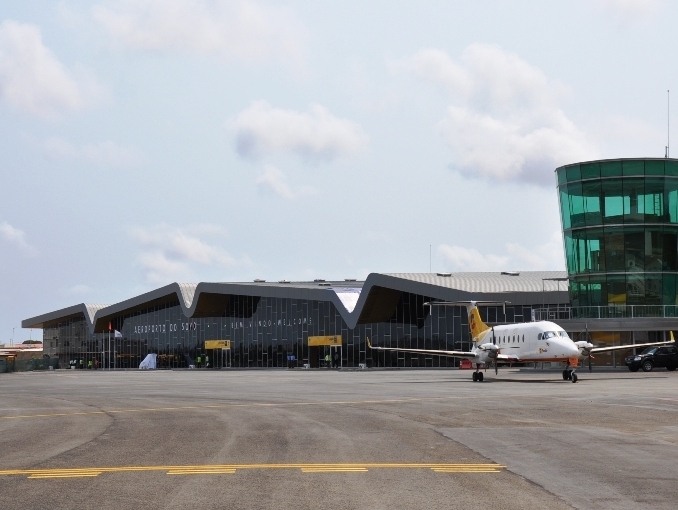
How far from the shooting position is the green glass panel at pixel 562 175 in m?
73.8

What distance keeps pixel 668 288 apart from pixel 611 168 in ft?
33.0

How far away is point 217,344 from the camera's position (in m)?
115

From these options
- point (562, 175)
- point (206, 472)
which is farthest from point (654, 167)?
point (206, 472)

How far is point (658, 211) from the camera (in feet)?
232

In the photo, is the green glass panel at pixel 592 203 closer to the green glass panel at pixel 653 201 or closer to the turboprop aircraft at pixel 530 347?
the green glass panel at pixel 653 201

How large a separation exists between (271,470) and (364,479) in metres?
1.81

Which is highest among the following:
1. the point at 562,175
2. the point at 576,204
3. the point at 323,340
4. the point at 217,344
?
the point at 562,175

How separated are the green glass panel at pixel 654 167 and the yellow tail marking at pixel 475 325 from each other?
18254mm

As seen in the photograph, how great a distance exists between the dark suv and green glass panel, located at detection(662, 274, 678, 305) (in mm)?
8601

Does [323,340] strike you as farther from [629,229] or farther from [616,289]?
[629,229]

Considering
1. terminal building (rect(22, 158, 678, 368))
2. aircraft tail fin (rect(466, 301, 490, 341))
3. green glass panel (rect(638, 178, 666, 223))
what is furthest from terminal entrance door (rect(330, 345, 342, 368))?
green glass panel (rect(638, 178, 666, 223))

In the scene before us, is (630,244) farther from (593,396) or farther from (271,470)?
(271,470)

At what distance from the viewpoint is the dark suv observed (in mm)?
63094

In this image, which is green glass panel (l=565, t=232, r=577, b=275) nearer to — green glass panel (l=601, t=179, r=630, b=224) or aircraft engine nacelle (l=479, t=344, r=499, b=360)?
green glass panel (l=601, t=179, r=630, b=224)
